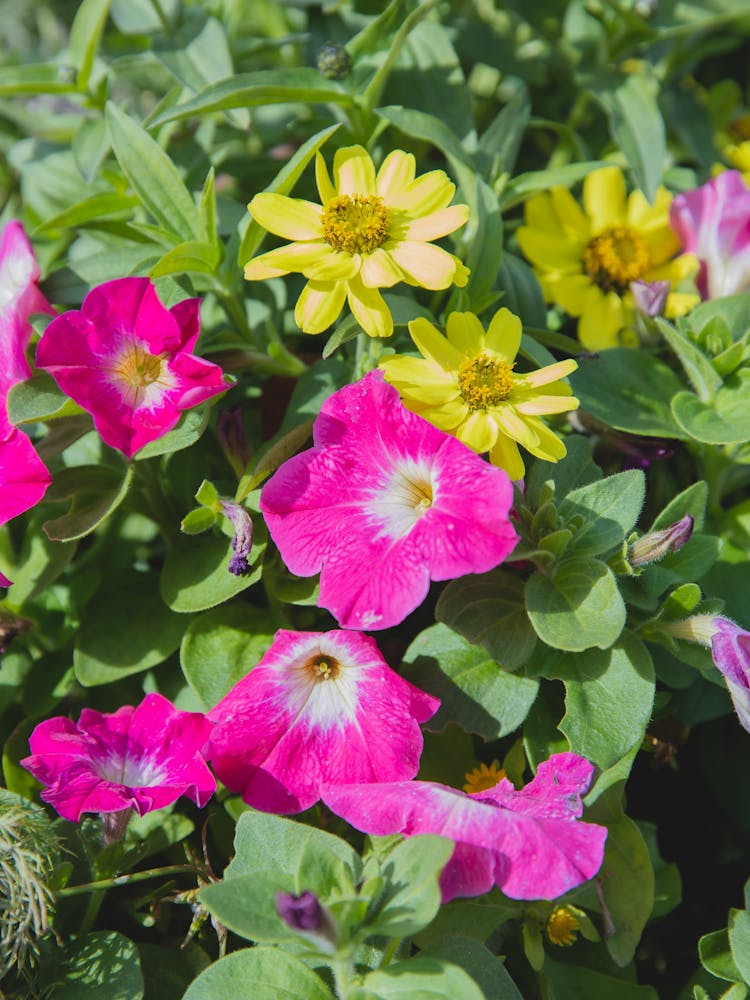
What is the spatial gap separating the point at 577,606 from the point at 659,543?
0.33ft

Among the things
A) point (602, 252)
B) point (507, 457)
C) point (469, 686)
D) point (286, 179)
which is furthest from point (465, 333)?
point (602, 252)

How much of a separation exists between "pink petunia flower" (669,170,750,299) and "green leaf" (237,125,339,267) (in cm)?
56

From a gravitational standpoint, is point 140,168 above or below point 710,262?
above

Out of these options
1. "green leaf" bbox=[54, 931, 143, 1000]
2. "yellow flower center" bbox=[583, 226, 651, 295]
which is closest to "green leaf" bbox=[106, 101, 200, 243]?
"yellow flower center" bbox=[583, 226, 651, 295]

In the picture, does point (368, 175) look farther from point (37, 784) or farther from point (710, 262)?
point (37, 784)

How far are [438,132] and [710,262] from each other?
43 centimetres

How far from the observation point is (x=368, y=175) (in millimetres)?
1045

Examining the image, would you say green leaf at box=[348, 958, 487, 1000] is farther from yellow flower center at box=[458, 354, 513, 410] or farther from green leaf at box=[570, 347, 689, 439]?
green leaf at box=[570, 347, 689, 439]

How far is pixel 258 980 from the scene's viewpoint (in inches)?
33.3

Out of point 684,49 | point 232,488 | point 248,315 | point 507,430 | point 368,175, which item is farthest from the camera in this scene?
point 684,49

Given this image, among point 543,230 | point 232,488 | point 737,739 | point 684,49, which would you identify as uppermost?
point 684,49

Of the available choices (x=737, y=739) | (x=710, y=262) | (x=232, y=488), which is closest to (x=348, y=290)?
(x=232, y=488)

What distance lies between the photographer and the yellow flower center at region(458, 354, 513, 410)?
96 centimetres

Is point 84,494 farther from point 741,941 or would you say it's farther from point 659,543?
point 741,941
